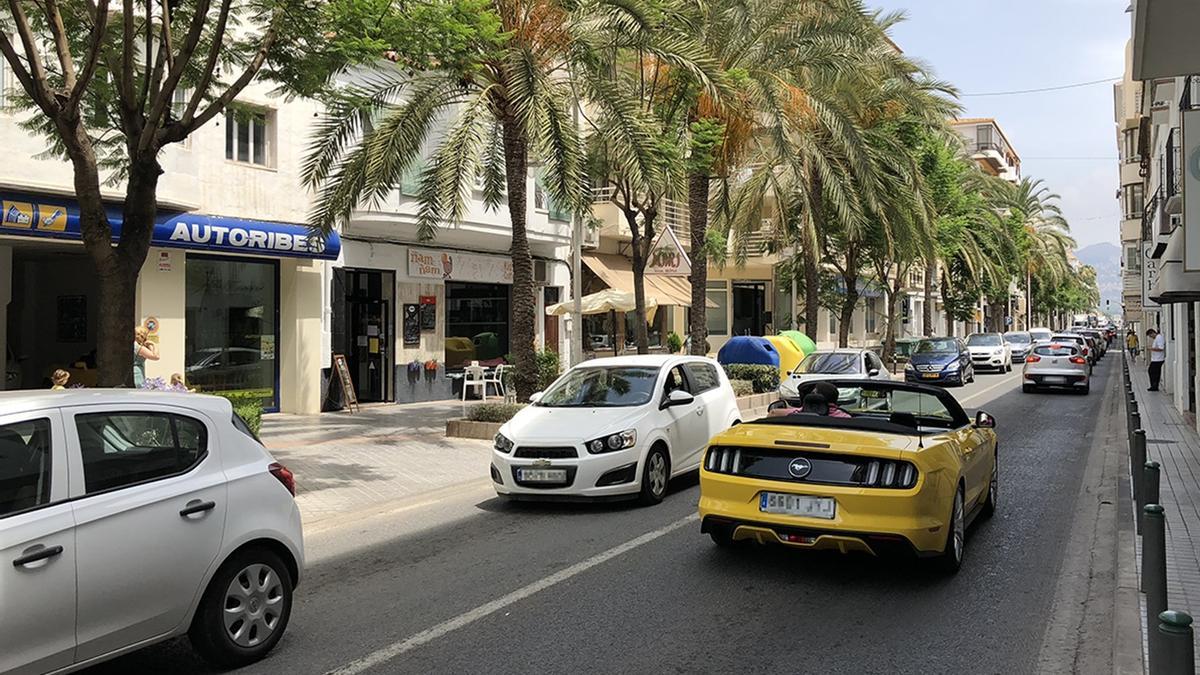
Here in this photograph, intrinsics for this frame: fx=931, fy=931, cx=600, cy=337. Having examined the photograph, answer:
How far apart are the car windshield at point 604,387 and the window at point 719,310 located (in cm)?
3276

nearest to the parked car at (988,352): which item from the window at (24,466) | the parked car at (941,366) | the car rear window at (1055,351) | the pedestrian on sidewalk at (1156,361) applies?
the parked car at (941,366)

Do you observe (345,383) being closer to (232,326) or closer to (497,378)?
(232,326)

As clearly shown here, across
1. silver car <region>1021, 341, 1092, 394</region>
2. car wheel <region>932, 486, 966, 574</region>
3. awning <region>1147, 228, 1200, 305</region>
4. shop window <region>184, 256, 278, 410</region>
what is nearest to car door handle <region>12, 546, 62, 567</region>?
car wheel <region>932, 486, 966, 574</region>

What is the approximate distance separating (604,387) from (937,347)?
948 inches

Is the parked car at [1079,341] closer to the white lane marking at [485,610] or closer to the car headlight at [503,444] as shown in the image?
the car headlight at [503,444]

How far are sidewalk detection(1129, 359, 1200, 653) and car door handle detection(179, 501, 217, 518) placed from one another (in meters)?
4.45

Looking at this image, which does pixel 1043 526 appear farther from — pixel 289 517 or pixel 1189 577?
pixel 289 517

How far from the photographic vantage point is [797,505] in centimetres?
642

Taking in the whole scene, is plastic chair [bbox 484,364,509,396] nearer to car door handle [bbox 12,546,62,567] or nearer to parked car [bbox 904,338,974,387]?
parked car [bbox 904,338,974,387]

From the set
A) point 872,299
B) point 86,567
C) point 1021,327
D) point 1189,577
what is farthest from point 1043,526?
point 1021,327

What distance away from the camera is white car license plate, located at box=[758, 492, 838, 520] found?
6316 millimetres

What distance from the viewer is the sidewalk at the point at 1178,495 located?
6.43m

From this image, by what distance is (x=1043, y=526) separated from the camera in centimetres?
866

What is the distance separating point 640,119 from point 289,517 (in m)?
11.2
